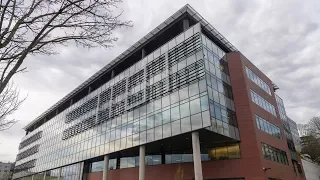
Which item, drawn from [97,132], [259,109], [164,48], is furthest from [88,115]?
[259,109]

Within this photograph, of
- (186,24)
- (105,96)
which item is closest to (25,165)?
(105,96)

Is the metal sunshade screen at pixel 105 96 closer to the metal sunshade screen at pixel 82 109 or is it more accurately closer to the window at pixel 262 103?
the metal sunshade screen at pixel 82 109

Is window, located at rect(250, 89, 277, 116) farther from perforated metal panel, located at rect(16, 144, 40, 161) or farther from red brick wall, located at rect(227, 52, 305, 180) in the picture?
perforated metal panel, located at rect(16, 144, 40, 161)

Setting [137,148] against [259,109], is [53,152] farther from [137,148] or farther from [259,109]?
[259,109]

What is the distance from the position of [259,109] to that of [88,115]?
31.3 m

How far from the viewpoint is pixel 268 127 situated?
3400cm

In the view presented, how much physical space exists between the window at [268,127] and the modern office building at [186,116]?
0.17m

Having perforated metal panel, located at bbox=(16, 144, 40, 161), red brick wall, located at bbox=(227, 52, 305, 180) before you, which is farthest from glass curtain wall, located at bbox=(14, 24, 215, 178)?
perforated metal panel, located at bbox=(16, 144, 40, 161)

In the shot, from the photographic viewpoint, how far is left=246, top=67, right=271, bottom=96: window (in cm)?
3470

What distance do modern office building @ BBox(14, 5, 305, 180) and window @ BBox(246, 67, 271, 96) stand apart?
0.05 m

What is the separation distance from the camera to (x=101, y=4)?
6.35 metres

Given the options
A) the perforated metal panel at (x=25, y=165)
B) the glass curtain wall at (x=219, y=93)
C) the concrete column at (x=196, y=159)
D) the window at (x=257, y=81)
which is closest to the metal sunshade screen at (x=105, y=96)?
the glass curtain wall at (x=219, y=93)

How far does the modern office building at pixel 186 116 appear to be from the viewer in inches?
1072

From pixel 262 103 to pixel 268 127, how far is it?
354 cm
